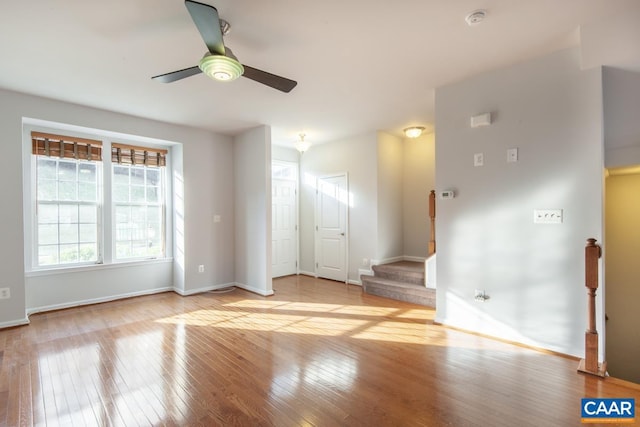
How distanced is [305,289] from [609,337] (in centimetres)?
395

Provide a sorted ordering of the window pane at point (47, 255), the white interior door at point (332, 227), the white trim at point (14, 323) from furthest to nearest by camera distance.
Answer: the white interior door at point (332, 227) → the window pane at point (47, 255) → the white trim at point (14, 323)

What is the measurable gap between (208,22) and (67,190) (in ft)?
12.6

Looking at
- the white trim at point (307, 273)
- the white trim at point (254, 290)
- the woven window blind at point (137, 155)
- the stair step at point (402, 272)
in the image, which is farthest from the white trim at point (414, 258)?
the woven window blind at point (137, 155)

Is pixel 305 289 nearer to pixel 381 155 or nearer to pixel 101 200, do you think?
pixel 381 155

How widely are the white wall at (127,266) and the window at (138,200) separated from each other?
0.31m

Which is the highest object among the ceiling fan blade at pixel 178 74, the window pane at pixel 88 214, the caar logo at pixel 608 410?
the ceiling fan blade at pixel 178 74

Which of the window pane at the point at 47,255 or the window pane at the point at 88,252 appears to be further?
the window pane at the point at 88,252

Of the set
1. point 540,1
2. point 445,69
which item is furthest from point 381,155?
point 540,1

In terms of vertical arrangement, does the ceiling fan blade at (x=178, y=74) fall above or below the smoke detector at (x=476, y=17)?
below

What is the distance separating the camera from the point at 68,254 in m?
4.26

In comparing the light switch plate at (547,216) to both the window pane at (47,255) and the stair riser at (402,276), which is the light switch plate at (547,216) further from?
the window pane at (47,255)

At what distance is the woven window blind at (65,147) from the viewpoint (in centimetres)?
400

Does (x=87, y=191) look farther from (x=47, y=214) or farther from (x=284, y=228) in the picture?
(x=284, y=228)

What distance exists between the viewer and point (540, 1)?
210cm
